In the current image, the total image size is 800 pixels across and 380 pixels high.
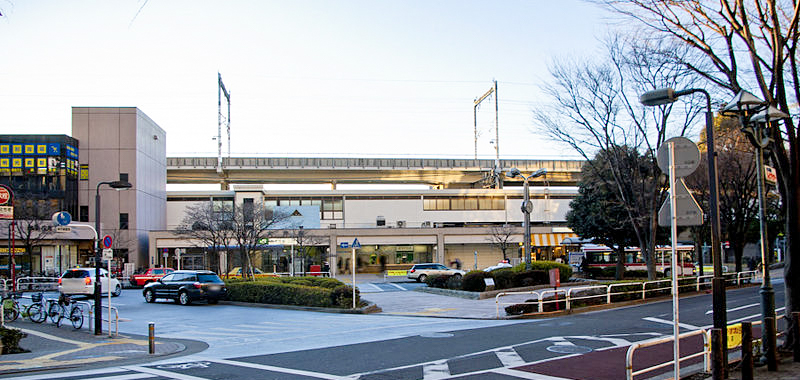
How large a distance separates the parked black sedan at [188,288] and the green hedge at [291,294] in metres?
0.74

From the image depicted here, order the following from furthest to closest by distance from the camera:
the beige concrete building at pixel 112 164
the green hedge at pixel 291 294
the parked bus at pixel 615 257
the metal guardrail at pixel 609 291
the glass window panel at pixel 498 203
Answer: the glass window panel at pixel 498 203, the beige concrete building at pixel 112 164, the parked bus at pixel 615 257, the green hedge at pixel 291 294, the metal guardrail at pixel 609 291

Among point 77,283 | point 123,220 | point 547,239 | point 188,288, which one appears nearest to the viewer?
point 188,288

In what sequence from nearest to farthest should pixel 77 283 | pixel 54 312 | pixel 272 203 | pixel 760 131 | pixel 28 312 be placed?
pixel 760 131 → pixel 54 312 → pixel 28 312 → pixel 77 283 → pixel 272 203

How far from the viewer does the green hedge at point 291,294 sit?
24.4 m

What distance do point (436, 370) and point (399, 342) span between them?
3906 mm

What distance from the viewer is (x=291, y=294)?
25641mm

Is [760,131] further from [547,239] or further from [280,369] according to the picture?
[547,239]

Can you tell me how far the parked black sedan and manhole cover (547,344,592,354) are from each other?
18350mm

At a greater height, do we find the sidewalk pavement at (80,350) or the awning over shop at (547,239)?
the awning over shop at (547,239)

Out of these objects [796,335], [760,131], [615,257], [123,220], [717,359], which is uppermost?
[760,131]

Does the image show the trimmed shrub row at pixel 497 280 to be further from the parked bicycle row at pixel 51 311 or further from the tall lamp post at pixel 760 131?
the tall lamp post at pixel 760 131

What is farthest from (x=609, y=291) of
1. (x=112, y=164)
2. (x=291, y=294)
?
(x=112, y=164)

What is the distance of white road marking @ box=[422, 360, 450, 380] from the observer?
10473 mm

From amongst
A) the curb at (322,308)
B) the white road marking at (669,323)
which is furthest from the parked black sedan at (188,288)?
the white road marking at (669,323)
